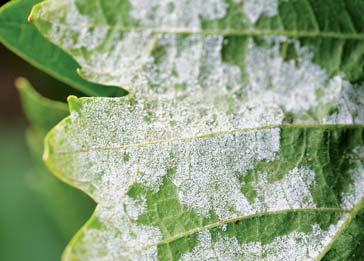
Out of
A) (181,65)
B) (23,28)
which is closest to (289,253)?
(181,65)

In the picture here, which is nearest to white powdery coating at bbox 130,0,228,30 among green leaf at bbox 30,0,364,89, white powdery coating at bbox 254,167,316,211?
green leaf at bbox 30,0,364,89

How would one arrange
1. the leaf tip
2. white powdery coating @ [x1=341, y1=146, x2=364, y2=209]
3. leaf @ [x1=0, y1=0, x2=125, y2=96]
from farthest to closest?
1. the leaf tip
2. leaf @ [x1=0, y1=0, x2=125, y2=96]
3. white powdery coating @ [x1=341, y1=146, x2=364, y2=209]

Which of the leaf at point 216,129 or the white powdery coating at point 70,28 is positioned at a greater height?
the white powdery coating at point 70,28

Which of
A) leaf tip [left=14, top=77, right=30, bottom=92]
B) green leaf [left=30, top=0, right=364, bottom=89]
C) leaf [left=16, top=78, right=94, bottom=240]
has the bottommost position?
leaf [left=16, top=78, right=94, bottom=240]

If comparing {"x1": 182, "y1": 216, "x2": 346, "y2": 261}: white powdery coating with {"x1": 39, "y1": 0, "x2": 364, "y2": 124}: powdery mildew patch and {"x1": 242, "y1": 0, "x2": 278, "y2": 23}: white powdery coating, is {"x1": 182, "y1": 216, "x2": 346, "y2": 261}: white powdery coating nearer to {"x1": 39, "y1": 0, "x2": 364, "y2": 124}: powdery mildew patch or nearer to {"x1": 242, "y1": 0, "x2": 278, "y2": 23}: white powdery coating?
{"x1": 39, "y1": 0, "x2": 364, "y2": 124}: powdery mildew patch

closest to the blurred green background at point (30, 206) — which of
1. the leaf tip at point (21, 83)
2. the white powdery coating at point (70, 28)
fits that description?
the leaf tip at point (21, 83)

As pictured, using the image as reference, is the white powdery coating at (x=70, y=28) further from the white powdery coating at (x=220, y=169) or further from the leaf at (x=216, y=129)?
the white powdery coating at (x=220, y=169)

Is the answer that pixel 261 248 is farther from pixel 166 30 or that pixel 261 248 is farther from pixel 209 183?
pixel 166 30
